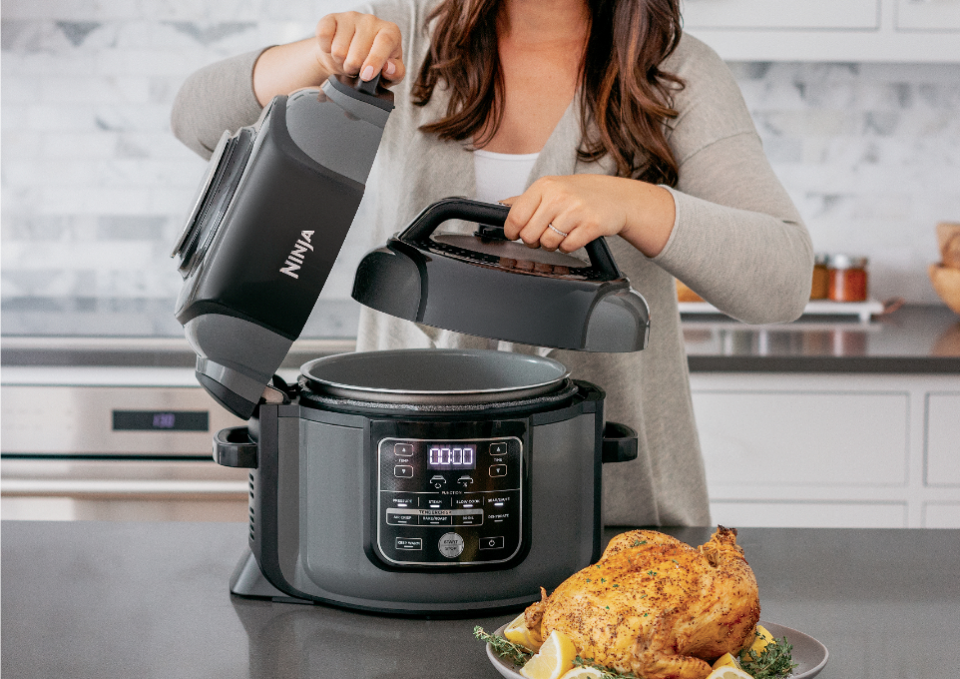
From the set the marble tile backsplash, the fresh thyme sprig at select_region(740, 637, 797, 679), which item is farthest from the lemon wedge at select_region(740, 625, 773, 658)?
the marble tile backsplash

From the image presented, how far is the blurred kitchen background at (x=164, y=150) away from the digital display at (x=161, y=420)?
0.42 metres

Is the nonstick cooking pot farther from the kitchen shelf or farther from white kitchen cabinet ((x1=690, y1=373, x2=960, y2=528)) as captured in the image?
the kitchen shelf

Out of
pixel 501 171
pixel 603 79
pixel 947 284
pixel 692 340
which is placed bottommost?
pixel 692 340

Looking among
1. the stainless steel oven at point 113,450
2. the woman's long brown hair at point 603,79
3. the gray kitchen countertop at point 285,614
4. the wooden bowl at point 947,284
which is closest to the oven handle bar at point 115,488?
the stainless steel oven at point 113,450

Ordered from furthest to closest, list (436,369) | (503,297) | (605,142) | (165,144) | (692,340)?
1. (165,144)
2. (692,340)
3. (605,142)
4. (436,369)
5. (503,297)

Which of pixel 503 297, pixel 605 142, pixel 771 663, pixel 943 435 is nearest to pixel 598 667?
pixel 771 663

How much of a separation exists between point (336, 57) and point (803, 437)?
1.41 metres

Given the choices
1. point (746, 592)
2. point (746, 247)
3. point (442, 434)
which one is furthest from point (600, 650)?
point (746, 247)

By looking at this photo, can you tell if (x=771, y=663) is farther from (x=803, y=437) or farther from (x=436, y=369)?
(x=803, y=437)

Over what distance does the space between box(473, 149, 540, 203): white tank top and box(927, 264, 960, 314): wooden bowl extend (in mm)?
1520

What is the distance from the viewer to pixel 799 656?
2.24 feet

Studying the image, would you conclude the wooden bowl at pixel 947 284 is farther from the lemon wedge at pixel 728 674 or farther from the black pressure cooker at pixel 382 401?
the lemon wedge at pixel 728 674

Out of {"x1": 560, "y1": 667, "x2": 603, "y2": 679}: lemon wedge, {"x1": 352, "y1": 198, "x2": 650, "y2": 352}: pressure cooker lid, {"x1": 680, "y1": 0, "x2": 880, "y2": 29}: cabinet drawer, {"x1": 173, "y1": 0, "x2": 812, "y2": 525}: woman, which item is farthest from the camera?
{"x1": 680, "y1": 0, "x2": 880, "y2": 29}: cabinet drawer

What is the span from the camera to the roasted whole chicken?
62cm
